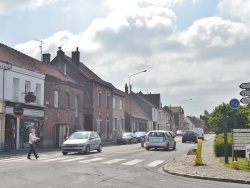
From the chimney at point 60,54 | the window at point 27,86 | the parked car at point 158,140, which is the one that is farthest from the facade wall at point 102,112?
the parked car at point 158,140

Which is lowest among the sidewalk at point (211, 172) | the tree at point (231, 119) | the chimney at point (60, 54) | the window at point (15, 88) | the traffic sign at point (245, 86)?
the sidewalk at point (211, 172)

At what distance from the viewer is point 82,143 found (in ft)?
87.8

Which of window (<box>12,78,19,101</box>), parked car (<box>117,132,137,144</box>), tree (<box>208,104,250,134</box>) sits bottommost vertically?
parked car (<box>117,132,137,144</box>)

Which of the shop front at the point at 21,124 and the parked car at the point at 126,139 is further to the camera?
the parked car at the point at 126,139

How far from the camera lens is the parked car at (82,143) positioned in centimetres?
2652

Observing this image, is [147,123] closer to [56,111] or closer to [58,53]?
[58,53]

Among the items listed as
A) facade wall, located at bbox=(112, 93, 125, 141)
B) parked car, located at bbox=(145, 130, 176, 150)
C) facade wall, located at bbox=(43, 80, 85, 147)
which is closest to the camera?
parked car, located at bbox=(145, 130, 176, 150)

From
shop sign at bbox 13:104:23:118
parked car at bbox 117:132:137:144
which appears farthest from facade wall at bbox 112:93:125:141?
shop sign at bbox 13:104:23:118

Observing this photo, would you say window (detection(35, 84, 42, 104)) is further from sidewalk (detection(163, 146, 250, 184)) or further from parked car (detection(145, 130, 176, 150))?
sidewalk (detection(163, 146, 250, 184))

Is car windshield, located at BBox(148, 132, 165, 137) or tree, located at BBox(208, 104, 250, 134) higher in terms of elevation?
tree, located at BBox(208, 104, 250, 134)

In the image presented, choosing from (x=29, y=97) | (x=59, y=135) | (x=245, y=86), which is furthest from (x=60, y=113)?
(x=245, y=86)

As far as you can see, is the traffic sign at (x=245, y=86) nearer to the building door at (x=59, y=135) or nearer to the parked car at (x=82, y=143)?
the parked car at (x=82, y=143)

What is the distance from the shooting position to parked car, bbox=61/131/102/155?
2652 centimetres

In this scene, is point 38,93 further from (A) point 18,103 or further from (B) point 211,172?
(B) point 211,172
